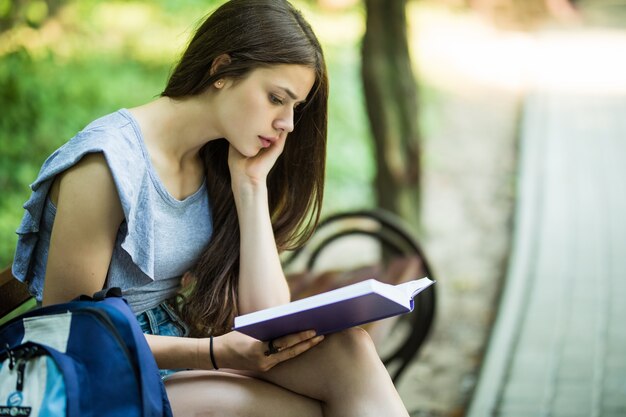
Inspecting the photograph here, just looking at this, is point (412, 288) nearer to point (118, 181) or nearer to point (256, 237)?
point (256, 237)

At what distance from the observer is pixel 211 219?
2.18 metres

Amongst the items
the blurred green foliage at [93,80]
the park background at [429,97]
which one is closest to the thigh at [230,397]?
the park background at [429,97]

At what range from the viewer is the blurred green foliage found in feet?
16.6

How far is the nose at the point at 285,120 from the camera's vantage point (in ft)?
6.61

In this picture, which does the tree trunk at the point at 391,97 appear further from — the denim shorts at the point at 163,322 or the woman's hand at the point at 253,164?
the denim shorts at the point at 163,322

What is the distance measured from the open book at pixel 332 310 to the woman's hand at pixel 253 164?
52 cm

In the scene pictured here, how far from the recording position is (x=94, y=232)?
1.73m

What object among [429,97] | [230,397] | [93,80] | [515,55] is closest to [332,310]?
[230,397]

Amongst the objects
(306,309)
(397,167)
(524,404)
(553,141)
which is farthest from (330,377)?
(553,141)

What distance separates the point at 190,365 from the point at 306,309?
382 mm

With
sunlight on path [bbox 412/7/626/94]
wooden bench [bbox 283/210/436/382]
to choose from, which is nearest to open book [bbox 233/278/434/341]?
wooden bench [bbox 283/210/436/382]

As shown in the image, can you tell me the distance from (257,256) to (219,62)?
1.64 ft

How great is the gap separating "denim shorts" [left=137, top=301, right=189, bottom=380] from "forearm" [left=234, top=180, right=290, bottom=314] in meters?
0.16

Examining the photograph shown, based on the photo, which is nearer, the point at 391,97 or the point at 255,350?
the point at 255,350
